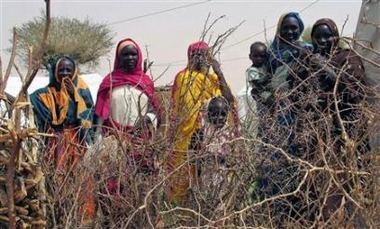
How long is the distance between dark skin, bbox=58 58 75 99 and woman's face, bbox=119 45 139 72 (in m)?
0.43

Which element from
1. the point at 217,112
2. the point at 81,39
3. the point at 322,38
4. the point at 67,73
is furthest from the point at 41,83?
the point at 81,39

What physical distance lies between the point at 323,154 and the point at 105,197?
114 cm

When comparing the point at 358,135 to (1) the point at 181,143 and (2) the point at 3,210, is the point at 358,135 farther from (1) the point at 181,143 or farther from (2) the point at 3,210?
(2) the point at 3,210

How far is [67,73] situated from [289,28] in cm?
162

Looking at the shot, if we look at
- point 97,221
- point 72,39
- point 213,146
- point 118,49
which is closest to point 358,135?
point 213,146

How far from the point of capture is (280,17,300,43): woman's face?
16.9 feet

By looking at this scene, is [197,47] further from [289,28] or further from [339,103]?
[289,28]

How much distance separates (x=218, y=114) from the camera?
14.6 ft

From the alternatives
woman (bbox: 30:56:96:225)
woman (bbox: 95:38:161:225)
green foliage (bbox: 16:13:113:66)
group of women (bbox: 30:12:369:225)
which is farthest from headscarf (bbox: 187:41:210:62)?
green foliage (bbox: 16:13:113:66)

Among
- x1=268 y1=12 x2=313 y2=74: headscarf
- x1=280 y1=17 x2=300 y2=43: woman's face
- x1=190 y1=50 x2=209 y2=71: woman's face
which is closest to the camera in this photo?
x1=190 y1=50 x2=209 y2=71: woman's face

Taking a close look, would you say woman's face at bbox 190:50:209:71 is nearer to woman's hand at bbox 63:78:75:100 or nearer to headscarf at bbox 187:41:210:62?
headscarf at bbox 187:41:210:62

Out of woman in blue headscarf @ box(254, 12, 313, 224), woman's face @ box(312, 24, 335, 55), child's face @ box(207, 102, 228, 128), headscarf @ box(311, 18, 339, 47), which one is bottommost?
woman in blue headscarf @ box(254, 12, 313, 224)

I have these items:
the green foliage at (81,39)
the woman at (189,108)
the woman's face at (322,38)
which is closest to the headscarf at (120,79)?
the woman at (189,108)

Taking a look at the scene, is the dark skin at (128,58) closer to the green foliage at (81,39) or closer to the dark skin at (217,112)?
the dark skin at (217,112)
